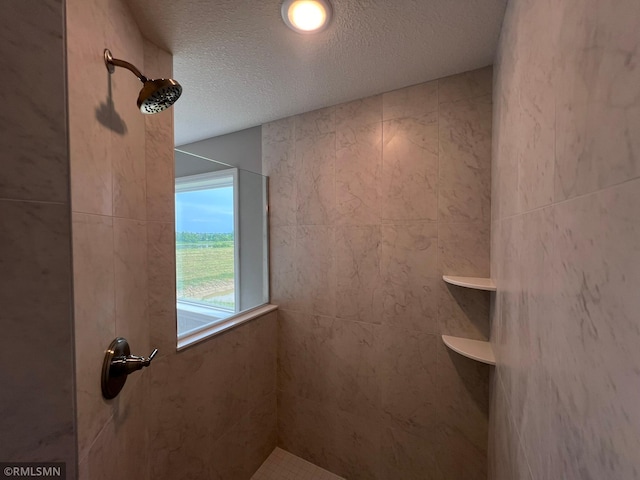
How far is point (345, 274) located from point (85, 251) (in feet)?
3.84

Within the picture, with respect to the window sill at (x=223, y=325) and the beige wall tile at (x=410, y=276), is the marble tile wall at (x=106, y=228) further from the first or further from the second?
the beige wall tile at (x=410, y=276)

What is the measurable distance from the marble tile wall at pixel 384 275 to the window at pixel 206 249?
31cm

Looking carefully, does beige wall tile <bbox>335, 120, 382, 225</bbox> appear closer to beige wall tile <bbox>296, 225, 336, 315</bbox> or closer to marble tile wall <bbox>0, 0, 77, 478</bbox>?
beige wall tile <bbox>296, 225, 336, 315</bbox>

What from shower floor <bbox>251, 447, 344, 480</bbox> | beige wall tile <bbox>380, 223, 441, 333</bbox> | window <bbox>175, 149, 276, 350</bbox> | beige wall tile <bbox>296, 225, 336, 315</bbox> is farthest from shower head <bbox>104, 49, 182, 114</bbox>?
shower floor <bbox>251, 447, 344, 480</bbox>

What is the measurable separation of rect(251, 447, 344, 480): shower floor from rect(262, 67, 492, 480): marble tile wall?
0.19 feet

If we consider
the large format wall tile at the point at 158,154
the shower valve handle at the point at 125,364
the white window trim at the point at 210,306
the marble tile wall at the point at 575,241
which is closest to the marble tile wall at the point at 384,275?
the white window trim at the point at 210,306

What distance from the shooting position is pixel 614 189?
301mm

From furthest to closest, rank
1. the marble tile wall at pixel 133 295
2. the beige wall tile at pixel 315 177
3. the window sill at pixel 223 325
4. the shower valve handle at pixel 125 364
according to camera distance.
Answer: the beige wall tile at pixel 315 177, the window sill at pixel 223 325, the shower valve handle at pixel 125 364, the marble tile wall at pixel 133 295

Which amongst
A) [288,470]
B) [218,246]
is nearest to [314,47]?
[218,246]

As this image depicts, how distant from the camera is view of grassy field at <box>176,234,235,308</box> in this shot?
1316mm

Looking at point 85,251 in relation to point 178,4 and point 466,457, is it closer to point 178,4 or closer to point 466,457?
point 178,4

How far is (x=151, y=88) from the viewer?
720mm

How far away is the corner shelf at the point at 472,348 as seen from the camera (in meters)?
1.04

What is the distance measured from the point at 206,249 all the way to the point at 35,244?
3.40ft
